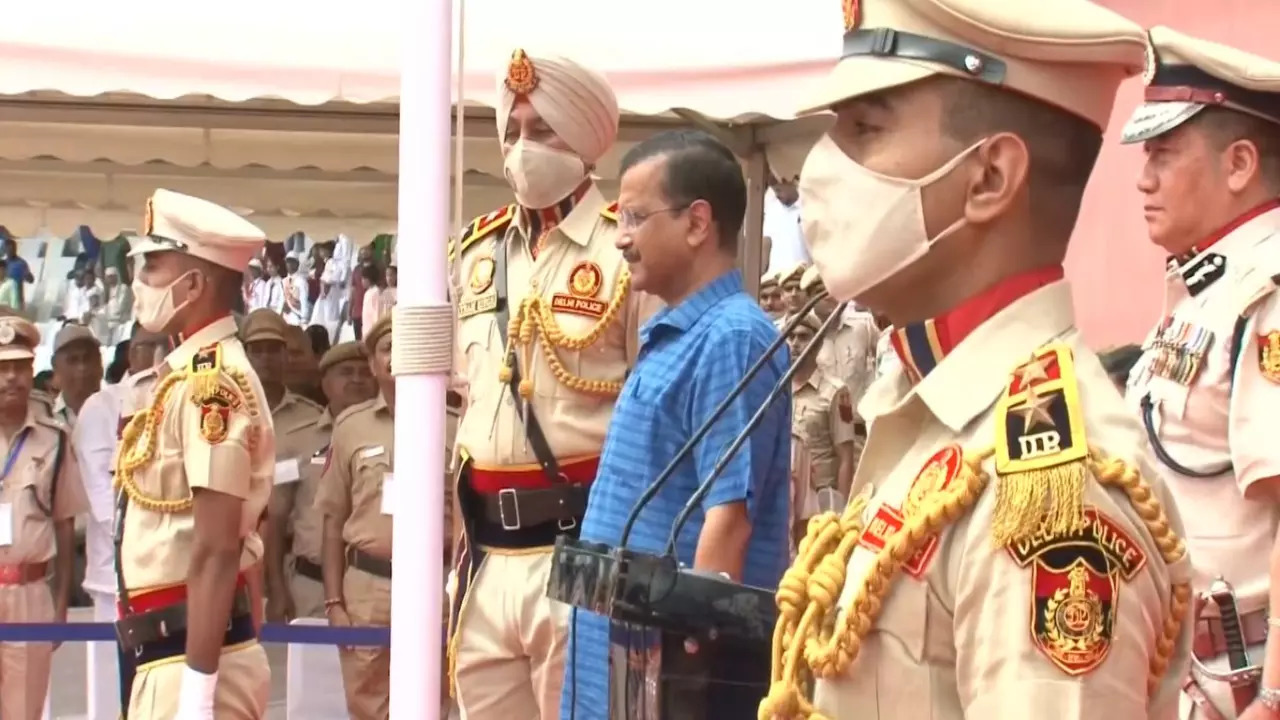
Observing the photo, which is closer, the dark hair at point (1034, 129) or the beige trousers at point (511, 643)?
the dark hair at point (1034, 129)

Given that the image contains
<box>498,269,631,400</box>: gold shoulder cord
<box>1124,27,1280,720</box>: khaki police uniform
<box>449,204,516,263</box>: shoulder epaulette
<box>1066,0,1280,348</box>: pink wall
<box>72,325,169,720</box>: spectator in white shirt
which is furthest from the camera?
<box>72,325,169,720</box>: spectator in white shirt

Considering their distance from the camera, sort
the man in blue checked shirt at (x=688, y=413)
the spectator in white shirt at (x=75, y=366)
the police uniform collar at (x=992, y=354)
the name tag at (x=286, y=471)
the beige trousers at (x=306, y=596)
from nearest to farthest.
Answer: the police uniform collar at (x=992, y=354)
the man in blue checked shirt at (x=688, y=413)
the name tag at (x=286, y=471)
the beige trousers at (x=306, y=596)
the spectator in white shirt at (x=75, y=366)

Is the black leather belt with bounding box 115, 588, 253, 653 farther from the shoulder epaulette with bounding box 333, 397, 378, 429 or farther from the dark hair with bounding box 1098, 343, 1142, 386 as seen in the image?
the shoulder epaulette with bounding box 333, 397, 378, 429

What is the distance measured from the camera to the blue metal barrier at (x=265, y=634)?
20.8 feet

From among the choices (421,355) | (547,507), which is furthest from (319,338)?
(421,355)

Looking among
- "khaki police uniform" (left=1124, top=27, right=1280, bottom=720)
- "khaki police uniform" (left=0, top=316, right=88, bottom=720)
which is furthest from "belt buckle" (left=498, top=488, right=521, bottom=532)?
"khaki police uniform" (left=0, top=316, right=88, bottom=720)

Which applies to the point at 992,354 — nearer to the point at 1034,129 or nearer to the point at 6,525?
the point at 1034,129

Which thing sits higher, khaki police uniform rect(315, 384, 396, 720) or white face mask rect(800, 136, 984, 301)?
white face mask rect(800, 136, 984, 301)

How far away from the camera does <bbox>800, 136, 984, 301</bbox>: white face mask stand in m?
1.87

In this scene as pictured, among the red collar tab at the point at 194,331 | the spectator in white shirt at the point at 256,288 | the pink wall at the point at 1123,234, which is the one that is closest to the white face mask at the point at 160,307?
the red collar tab at the point at 194,331

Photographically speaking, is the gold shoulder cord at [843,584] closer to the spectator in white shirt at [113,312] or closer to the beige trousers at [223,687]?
the beige trousers at [223,687]

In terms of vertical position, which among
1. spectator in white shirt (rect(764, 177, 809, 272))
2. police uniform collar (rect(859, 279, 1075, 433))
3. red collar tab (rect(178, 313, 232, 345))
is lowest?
police uniform collar (rect(859, 279, 1075, 433))

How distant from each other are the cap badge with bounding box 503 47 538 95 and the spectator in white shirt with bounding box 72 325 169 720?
151 inches

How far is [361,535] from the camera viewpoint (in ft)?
23.5
